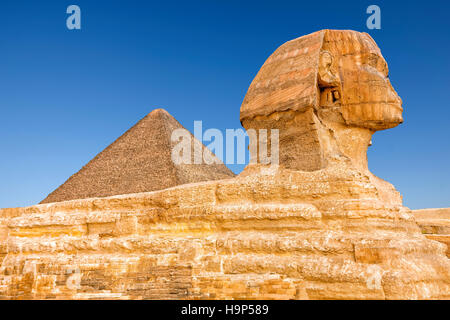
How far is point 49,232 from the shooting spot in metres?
6.98

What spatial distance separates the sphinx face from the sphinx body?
0.05ft

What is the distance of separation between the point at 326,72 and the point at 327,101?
41cm

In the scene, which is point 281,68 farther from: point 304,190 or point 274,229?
point 274,229

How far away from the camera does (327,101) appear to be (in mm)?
6133

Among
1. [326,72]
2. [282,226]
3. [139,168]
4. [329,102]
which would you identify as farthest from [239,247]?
[139,168]

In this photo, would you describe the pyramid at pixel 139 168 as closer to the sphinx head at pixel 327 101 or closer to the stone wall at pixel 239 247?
the stone wall at pixel 239 247

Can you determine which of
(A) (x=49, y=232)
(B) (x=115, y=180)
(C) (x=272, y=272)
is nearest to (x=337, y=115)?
(C) (x=272, y=272)

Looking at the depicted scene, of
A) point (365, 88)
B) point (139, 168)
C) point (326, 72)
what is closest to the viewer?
point (365, 88)

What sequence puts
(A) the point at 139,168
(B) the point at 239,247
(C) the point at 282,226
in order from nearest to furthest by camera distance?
1. (C) the point at 282,226
2. (B) the point at 239,247
3. (A) the point at 139,168

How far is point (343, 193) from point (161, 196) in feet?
8.68

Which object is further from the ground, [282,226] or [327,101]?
[327,101]

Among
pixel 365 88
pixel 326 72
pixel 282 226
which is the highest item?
pixel 326 72

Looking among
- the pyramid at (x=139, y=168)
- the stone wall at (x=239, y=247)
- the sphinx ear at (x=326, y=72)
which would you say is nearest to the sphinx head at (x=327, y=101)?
the sphinx ear at (x=326, y=72)

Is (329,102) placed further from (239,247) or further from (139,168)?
(139,168)
